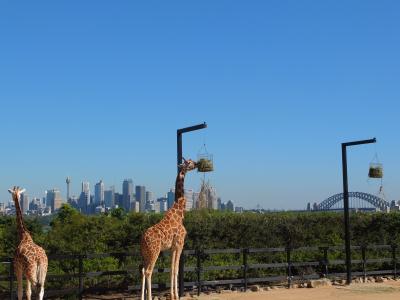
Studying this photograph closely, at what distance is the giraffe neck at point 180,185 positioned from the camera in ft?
39.4

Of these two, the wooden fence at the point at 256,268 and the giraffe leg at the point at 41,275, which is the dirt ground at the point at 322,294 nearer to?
the wooden fence at the point at 256,268

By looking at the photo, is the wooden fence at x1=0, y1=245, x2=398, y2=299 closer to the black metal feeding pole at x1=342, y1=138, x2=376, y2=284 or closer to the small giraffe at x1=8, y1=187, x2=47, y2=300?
the black metal feeding pole at x1=342, y1=138, x2=376, y2=284

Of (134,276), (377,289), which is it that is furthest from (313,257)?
(134,276)

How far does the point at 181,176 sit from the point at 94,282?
4.12 meters

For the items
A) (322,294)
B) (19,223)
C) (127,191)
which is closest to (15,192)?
(19,223)

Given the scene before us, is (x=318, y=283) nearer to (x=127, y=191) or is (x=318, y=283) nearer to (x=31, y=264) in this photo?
(x=31, y=264)

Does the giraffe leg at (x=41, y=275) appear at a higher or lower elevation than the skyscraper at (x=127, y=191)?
lower

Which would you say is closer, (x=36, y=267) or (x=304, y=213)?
(x=36, y=267)

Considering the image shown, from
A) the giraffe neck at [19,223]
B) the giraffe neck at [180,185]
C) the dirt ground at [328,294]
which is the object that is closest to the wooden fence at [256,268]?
the dirt ground at [328,294]

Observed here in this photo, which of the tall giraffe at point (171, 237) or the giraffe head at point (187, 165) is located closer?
the tall giraffe at point (171, 237)

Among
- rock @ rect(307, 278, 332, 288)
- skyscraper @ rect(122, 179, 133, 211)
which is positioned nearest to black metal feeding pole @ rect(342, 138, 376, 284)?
rock @ rect(307, 278, 332, 288)

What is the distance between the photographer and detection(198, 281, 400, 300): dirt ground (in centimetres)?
1355

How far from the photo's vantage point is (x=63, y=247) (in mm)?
15625

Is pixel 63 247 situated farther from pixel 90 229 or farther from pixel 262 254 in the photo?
pixel 262 254
